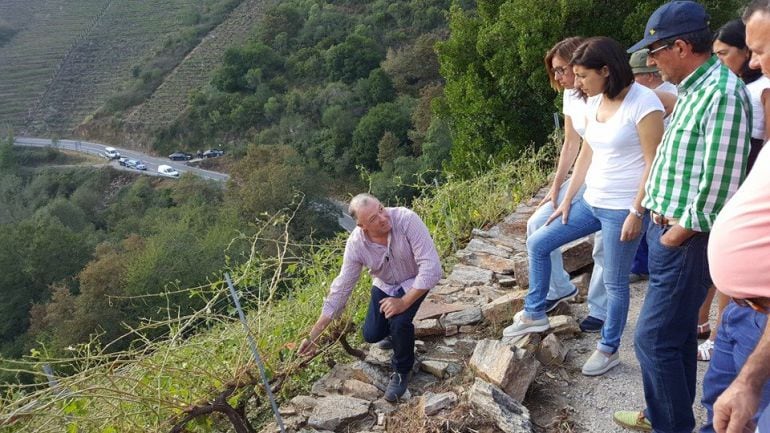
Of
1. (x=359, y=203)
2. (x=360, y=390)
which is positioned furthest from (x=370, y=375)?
(x=359, y=203)

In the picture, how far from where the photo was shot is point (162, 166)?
32312 mm

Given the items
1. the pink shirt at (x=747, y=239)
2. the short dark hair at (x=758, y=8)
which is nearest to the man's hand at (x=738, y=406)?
the pink shirt at (x=747, y=239)

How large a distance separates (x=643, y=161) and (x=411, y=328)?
121 centimetres

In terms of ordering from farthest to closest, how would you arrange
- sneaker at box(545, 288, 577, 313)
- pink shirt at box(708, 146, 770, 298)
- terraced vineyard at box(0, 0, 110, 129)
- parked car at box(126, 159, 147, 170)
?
terraced vineyard at box(0, 0, 110, 129), parked car at box(126, 159, 147, 170), sneaker at box(545, 288, 577, 313), pink shirt at box(708, 146, 770, 298)

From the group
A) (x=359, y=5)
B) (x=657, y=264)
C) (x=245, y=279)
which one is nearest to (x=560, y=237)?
(x=657, y=264)

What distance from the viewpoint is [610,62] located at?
233 cm

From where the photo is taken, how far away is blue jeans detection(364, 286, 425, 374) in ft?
8.64

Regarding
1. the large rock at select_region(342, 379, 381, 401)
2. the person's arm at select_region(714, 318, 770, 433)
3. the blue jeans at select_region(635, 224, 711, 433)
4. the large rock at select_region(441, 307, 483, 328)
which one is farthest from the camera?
the large rock at select_region(441, 307, 483, 328)

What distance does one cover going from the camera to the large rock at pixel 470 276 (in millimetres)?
3801

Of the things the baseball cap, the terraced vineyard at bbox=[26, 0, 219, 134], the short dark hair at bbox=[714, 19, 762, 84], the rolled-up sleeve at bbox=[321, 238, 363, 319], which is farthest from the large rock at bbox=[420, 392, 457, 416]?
the terraced vineyard at bbox=[26, 0, 219, 134]

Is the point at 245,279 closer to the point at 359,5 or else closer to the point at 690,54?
the point at 690,54

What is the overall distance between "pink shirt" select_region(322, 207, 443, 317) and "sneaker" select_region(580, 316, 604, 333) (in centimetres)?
87

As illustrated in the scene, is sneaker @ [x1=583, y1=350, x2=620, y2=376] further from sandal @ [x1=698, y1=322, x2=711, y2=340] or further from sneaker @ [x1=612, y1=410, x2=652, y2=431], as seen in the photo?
sandal @ [x1=698, y1=322, x2=711, y2=340]

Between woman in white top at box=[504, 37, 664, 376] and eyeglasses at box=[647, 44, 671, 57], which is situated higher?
eyeglasses at box=[647, 44, 671, 57]
